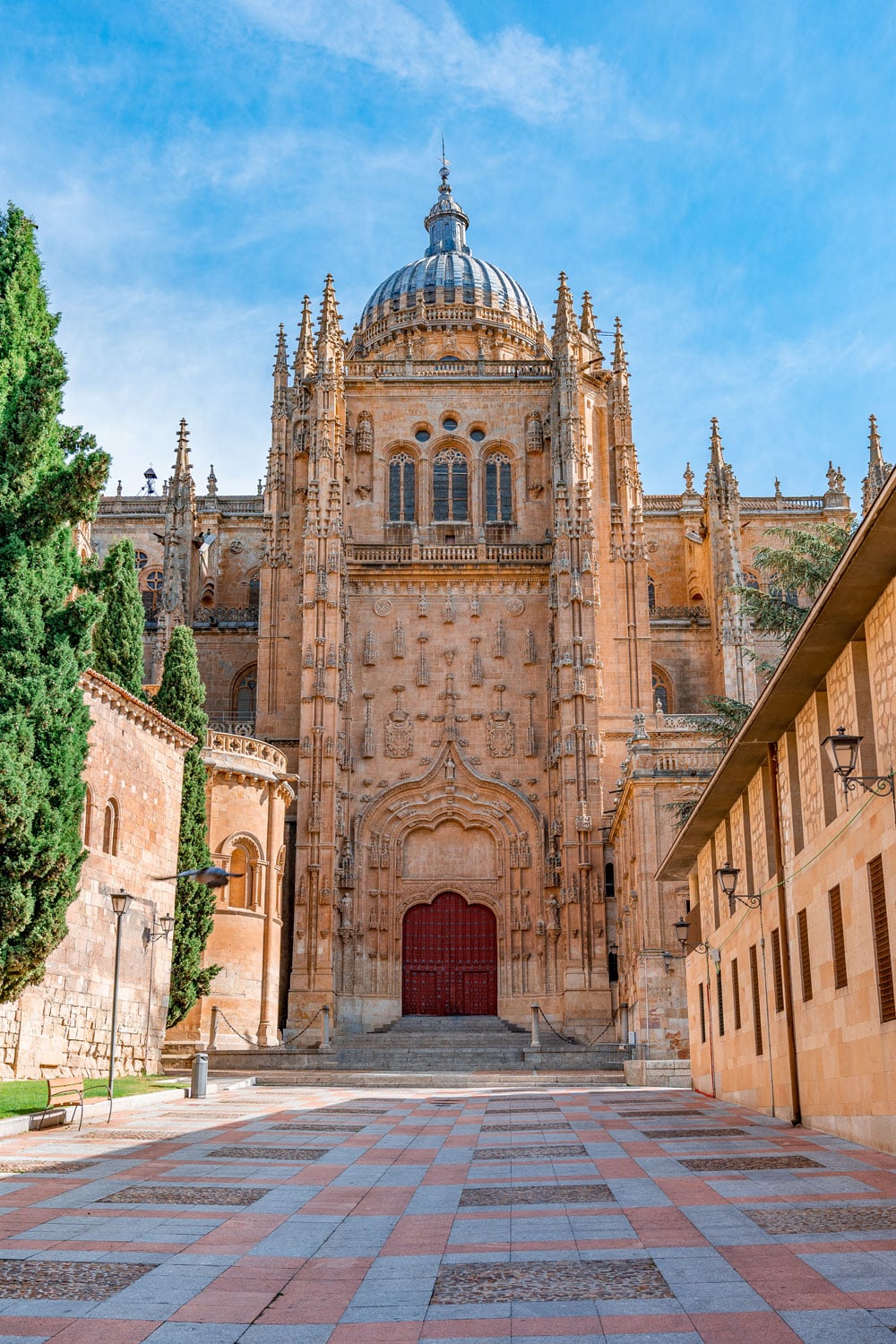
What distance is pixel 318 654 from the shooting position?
3878cm

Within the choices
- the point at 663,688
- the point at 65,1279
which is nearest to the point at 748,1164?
the point at 65,1279

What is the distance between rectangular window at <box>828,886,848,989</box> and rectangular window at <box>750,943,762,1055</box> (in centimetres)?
453

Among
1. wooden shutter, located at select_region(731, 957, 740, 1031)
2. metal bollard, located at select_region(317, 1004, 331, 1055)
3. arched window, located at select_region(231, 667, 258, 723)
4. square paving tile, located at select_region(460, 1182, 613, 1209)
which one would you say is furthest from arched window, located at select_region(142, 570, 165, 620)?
square paving tile, located at select_region(460, 1182, 613, 1209)

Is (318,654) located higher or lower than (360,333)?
lower

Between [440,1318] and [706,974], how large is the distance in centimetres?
1776

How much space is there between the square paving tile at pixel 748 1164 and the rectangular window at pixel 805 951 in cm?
345

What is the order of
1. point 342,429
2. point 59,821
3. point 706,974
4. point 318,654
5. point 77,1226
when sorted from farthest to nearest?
point 342,429
point 318,654
point 706,974
point 59,821
point 77,1226

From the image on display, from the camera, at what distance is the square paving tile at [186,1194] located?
10172 mm

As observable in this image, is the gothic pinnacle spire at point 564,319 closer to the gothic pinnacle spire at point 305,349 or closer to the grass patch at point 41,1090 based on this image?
the gothic pinnacle spire at point 305,349

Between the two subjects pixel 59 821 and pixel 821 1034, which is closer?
pixel 821 1034

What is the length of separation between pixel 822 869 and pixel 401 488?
101 feet

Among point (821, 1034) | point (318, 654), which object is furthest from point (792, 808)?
point (318, 654)

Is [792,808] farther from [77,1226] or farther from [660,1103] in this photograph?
[77,1226]

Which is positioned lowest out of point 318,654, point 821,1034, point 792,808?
point 821,1034
